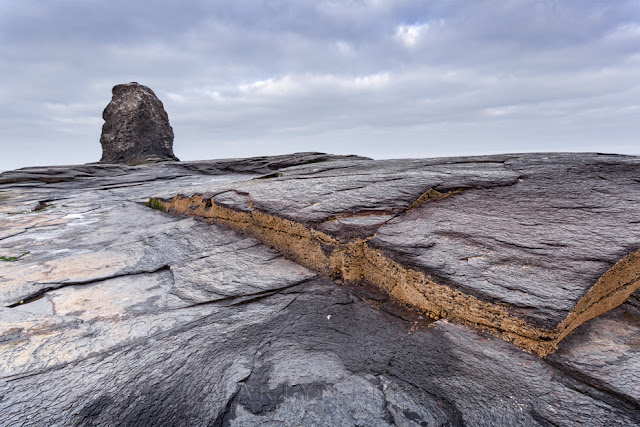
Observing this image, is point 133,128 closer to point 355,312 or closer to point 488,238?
point 355,312

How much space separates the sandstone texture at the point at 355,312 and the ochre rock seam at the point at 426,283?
0.04 feet

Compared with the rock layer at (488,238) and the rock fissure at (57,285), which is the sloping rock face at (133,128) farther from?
the rock layer at (488,238)

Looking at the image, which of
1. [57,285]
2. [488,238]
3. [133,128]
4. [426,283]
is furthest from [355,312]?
[133,128]

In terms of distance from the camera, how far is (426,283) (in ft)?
6.42

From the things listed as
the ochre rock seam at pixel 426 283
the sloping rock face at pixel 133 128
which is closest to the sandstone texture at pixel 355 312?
the ochre rock seam at pixel 426 283

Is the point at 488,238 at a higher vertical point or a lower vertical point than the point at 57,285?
higher

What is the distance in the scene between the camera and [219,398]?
4.43ft

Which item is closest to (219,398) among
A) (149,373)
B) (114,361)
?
(149,373)

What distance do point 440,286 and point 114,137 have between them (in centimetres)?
1785

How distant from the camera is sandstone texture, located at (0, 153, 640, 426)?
1.31 meters

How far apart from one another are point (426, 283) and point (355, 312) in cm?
49

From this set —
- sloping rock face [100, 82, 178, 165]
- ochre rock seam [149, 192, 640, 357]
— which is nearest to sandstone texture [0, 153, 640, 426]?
ochre rock seam [149, 192, 640, 357]

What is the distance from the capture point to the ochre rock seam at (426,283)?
160cm

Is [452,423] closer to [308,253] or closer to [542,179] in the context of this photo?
[308,253]
